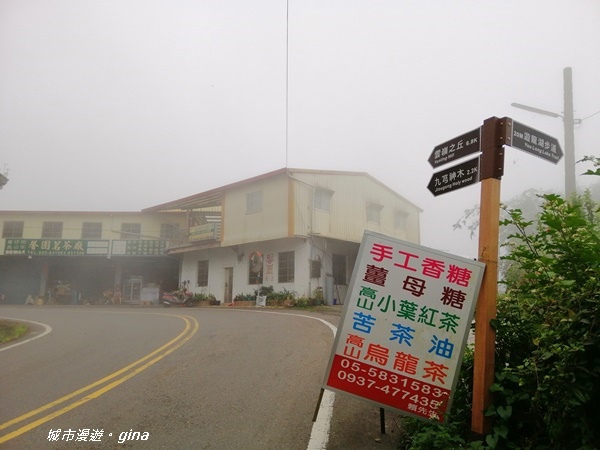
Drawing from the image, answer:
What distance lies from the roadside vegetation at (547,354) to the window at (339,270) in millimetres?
19805

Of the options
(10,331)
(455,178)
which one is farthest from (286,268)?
(455,178)

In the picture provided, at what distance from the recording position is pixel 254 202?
23.9 m

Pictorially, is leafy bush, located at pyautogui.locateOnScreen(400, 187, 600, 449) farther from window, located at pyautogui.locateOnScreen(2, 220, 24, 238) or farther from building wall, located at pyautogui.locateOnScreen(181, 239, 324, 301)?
window, located at pyautogui.locateOnScreen(2, 220, 24, 238)

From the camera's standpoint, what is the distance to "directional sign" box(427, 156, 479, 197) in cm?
409

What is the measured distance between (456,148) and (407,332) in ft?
6.13

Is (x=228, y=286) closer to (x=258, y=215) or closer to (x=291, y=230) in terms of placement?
(x=258, y=215)

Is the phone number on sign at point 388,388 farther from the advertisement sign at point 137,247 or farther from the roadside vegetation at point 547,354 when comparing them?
the advertisement sign at point 137,247

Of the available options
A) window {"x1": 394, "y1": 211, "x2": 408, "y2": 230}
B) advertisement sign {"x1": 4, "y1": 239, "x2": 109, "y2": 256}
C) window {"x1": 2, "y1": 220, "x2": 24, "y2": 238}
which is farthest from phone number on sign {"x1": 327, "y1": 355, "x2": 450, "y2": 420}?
window {"x1": 2, "y1": 220, "x2": 24, "y2": 238}

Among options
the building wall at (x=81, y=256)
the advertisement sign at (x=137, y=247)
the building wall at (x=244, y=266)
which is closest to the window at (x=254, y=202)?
the building wall at (x=244, y=266)

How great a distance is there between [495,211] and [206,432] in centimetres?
341

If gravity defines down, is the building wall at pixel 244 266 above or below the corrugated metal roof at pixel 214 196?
below

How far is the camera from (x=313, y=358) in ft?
24.2

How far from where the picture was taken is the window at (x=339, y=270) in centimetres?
2393

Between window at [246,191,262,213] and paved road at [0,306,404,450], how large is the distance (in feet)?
46.5
